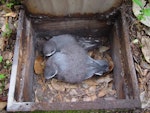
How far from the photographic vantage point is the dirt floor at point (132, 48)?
1950mm

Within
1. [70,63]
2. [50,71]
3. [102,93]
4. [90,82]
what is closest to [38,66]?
[50,71]

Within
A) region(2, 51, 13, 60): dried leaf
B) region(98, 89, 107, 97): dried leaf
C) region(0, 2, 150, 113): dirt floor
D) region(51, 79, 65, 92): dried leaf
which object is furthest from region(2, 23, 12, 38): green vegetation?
region(98, 89, 107, 97): dried leaf

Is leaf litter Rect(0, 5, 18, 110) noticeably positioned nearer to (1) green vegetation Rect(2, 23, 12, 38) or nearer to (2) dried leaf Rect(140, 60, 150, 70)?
(1) green vegetation Rect(2, 23, 12, 38)

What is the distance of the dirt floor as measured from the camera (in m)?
1.95

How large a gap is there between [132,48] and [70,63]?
0.43 m

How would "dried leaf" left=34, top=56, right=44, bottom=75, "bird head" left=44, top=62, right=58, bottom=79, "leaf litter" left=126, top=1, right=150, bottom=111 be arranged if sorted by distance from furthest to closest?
1. "dried leaf" left=34, top=56, right=44, bottom=75
2. "bird head" left=44, top=62, right=58, bottom=79
3. "leaf litter" left=126, top=1, right=150, bottom=111

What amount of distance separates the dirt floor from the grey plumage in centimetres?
11

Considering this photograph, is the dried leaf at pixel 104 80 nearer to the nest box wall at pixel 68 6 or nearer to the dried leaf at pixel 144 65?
the dried leaf at pixel 144 65

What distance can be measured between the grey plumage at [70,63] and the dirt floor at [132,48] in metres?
0.11

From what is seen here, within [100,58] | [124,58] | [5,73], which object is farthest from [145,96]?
[5,73]

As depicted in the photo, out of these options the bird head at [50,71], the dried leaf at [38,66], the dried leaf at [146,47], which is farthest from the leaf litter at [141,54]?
the dried leaf at [38,66]

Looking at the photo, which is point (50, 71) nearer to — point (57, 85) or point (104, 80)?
point (57, 85)

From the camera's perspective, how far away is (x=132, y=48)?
2.06 meters

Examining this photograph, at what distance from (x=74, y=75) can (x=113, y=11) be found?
1.65 feet
